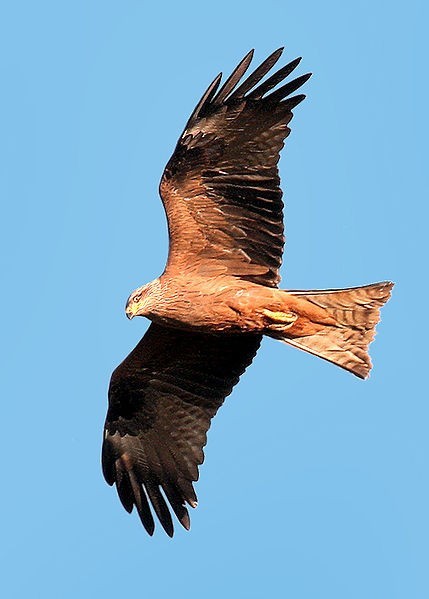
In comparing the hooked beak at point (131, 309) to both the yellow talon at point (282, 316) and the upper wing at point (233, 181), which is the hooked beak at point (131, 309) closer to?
the upper wing at point (233, 181)

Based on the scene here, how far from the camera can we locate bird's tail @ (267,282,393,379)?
13.3m

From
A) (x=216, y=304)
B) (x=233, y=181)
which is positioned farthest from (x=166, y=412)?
(x=233, y=181)

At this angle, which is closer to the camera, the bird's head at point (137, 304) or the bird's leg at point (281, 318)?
the bird's head at point (137, 304)

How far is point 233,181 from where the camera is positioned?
1309 centimetres

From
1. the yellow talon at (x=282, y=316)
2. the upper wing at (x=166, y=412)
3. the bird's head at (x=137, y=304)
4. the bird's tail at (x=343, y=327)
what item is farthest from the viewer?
the upper wing at (x=166, y=412)

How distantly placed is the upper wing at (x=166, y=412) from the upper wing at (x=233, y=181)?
101cm

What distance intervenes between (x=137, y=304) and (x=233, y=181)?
145 cm

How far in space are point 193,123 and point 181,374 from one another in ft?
9.00

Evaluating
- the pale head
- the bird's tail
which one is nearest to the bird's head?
the pale head

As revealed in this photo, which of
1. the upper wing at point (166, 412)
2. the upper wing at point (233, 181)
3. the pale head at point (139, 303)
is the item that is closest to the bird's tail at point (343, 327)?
the upper wing at point (233, 181)

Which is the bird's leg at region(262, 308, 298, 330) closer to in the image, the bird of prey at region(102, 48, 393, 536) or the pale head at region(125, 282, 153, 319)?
the bird of prey at region(102, 48, 393, 536)

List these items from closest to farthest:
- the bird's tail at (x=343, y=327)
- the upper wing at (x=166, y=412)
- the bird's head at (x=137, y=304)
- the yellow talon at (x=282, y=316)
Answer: the bird's head at (x=137, y=304) → the yellow talon at (x=282, y=316) → the bird's tail at (x=343, y=327) → the upper wing at (x=166, y=412)

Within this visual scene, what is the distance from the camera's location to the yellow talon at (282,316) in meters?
13.1

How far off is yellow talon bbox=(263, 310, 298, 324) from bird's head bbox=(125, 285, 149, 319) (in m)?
1.11
